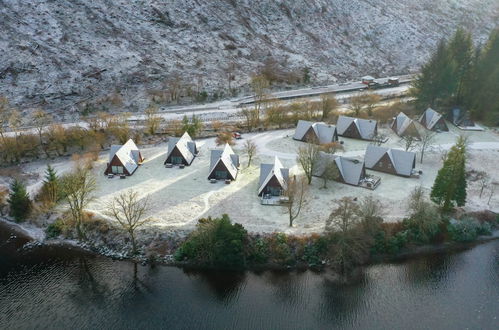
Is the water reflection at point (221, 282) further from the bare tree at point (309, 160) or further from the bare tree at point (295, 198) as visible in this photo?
the bare tree at point (309, 160)

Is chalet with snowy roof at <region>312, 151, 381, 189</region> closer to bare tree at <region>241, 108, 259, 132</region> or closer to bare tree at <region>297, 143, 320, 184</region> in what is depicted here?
bare tree at <region>297, 143, 320, 184</region>

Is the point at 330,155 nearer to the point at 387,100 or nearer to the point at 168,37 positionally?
the point at 387,100

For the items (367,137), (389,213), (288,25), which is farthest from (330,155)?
(288,25)

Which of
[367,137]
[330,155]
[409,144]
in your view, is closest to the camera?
[330,155]

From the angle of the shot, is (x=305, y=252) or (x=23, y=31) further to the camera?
(x=23, y=31)

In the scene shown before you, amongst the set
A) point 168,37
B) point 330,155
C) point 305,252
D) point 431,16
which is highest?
point 431,16

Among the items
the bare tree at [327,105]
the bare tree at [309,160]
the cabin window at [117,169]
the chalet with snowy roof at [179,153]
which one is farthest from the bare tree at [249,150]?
the bare tree at [327,105]

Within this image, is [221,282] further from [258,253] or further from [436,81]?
[436,81]

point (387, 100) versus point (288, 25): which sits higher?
point (288, 25)
